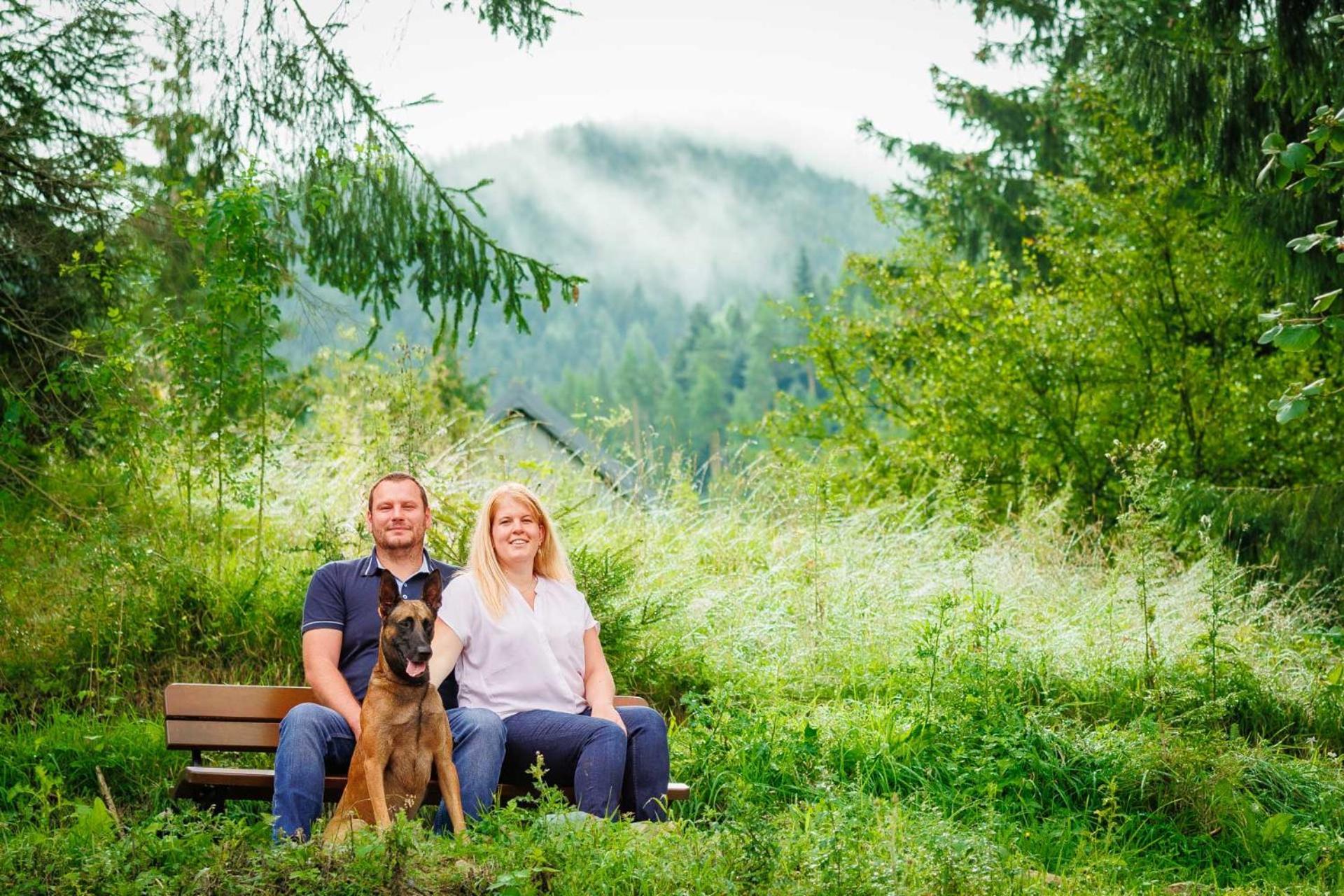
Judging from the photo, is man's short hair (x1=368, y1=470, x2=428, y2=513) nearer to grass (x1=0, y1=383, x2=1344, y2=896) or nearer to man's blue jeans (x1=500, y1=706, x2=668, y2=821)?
man's blue jeans (x1=500, y1=706, x2=668, y2=821)

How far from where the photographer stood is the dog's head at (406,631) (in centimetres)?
427

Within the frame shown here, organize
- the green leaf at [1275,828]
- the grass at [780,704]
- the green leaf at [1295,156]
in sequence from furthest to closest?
the green leaf at [1275,828], the grass at [780,704], the green leaf at [1295,156]

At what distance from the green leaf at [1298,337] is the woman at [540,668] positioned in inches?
99.0

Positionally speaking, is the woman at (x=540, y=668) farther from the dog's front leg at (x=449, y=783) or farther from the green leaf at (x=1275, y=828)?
the green leaf at (x=1275, y=828)

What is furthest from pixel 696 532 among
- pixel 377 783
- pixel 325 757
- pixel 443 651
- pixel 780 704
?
pixel 377 783

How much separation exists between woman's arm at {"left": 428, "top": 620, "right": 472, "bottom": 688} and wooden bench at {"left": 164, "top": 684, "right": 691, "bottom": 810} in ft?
1.41

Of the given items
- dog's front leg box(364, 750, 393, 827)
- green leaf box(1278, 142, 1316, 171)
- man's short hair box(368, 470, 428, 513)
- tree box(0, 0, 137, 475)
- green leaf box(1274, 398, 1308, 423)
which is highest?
tree box(0, 0, 137, 475)

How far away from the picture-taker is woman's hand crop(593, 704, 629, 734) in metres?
4.70

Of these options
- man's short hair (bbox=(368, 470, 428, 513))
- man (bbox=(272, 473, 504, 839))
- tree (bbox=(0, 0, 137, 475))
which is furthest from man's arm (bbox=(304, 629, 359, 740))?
tree (bbox=(0, 0, 137, 475))

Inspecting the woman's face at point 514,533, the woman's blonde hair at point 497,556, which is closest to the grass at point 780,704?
the woman's blonde hair at point 497,556

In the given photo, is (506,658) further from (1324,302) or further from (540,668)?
(1324,302)

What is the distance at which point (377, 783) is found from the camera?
4160 millimetres

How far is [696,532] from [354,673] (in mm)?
4438

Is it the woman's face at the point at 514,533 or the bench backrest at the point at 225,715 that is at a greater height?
the woman's face at the point at 514,533
